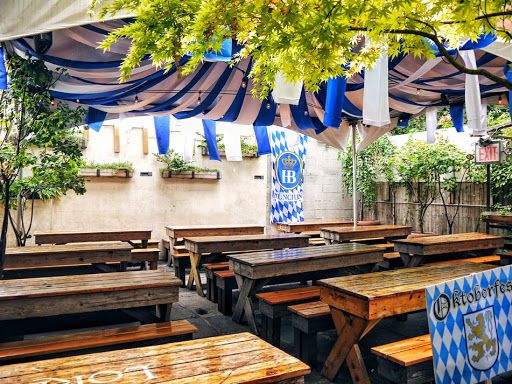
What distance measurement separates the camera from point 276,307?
3533 mm

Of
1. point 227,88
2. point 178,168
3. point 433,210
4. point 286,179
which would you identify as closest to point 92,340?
point 227,88

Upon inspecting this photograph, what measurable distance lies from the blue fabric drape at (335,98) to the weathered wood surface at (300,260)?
5.01ft

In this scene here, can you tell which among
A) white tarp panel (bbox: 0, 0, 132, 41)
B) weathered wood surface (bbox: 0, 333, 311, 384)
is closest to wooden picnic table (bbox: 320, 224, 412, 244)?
weathered wood surface (bbox: 0, 333, 311, 384)

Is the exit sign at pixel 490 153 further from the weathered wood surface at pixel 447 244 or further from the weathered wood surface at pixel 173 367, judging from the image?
the weathered wood surface at pixel 173 367

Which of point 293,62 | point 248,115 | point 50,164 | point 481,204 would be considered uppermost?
point 248,115

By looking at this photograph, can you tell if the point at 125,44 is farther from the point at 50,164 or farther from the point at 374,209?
the point at 374,209

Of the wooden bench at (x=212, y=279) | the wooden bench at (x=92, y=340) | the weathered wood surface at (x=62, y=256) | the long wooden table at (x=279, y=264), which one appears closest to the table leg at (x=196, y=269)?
the wooden bench at (x=212, y=279)

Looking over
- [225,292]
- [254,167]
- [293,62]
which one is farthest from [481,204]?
[293,62]

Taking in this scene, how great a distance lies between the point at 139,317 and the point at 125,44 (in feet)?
9.18

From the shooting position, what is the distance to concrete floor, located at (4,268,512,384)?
3111 millimetres

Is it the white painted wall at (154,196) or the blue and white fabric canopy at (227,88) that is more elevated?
the blue and white fabric canopy at (227,88)

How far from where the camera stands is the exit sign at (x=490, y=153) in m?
6.57

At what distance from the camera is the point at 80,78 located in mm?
4773

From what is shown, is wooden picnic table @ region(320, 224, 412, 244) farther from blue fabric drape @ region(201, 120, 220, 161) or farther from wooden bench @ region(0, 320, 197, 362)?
wooden bench @ region(0, 320, 197, 362)
